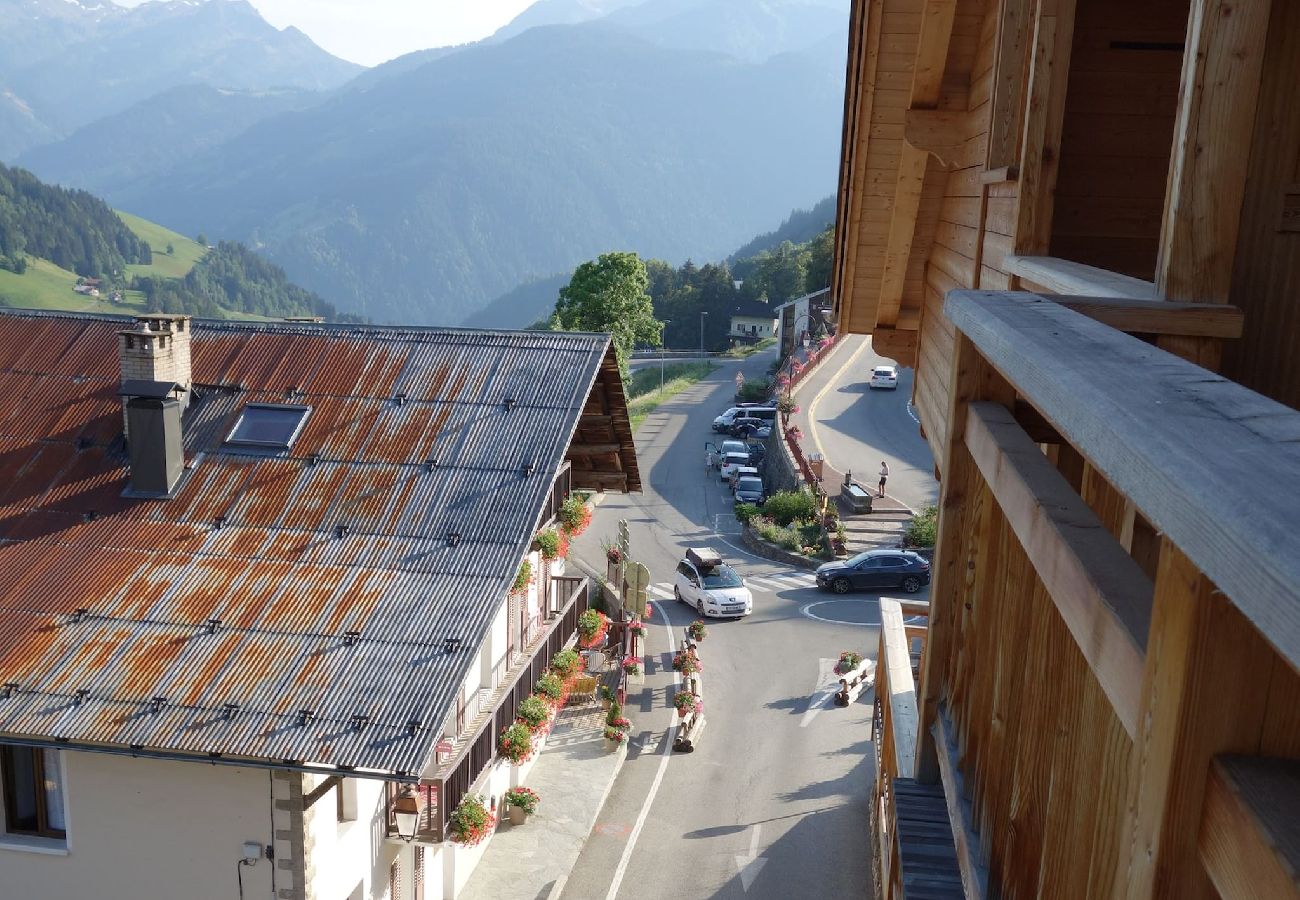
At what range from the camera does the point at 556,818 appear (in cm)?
1808

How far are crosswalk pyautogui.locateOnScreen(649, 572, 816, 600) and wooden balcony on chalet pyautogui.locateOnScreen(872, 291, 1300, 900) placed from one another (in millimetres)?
27120

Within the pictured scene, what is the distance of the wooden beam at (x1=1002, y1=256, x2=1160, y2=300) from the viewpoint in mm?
3000

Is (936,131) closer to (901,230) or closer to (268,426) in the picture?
(901,230)

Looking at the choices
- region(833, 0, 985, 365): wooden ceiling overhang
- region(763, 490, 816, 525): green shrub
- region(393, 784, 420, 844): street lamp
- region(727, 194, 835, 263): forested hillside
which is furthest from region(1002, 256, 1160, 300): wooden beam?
region(727, 194, 835, 263): forested hillside

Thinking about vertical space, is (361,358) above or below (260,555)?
above

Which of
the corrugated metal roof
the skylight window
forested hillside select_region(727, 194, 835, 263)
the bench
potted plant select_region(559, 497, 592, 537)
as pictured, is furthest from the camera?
forested hillside select_region(727, 194, 835, 263)

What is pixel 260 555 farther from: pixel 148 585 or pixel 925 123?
pixel 925 123

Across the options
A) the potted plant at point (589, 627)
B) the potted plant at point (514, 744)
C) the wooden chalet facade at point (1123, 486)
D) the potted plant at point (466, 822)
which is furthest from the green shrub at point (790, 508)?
the wooden chalet facade at point (1123, 486)

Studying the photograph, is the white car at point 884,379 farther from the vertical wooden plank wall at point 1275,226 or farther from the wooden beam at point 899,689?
the vertical wooden plank wall at point 1275,226

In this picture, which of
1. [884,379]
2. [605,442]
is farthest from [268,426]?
[884,379]

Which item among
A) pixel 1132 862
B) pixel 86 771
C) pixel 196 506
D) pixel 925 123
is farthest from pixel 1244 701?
pixel 196 506

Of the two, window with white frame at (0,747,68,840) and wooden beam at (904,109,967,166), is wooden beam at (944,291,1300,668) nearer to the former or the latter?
wooden beam at (904,109,967,166)

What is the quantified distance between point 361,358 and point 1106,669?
14.1m

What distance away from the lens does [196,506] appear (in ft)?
42.5
